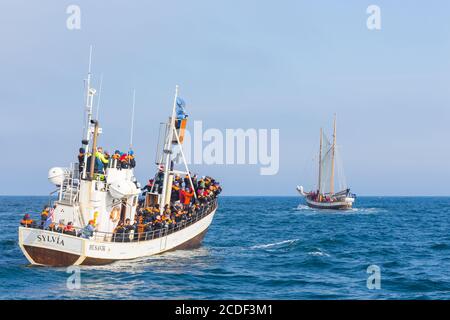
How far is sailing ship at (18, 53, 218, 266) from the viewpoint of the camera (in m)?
30.6

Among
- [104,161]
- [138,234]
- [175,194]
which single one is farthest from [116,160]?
[175,194]

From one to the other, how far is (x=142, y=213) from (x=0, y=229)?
25.9 m

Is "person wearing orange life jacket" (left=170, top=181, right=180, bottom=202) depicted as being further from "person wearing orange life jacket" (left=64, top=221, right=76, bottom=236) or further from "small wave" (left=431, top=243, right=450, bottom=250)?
"small wave" (left=431, top=243, right=450, bottom=250)

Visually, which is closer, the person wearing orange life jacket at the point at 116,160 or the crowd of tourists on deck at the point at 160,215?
the crowd of tourists on deck at the point at 160,215

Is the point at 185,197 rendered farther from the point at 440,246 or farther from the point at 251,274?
the point at 440,246

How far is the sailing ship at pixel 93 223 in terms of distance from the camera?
30.6 meters

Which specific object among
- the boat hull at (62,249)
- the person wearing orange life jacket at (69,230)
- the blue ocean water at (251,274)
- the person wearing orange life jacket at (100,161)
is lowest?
the blue ocean water at (251,274)

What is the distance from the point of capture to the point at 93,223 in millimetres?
31828

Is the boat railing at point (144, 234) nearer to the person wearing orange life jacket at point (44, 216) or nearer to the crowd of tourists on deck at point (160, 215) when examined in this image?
the crowd of tourists on deck at point (160, 215)

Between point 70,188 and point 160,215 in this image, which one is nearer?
point 70,188

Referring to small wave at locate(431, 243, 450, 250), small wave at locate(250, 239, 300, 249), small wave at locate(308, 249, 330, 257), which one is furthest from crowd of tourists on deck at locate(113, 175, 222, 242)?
small wave at locate(431, 243, 450, 250)

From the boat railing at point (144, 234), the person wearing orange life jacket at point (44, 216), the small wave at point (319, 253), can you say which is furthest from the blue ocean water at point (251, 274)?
the person wearing orange life jacket at point (44, 216)
